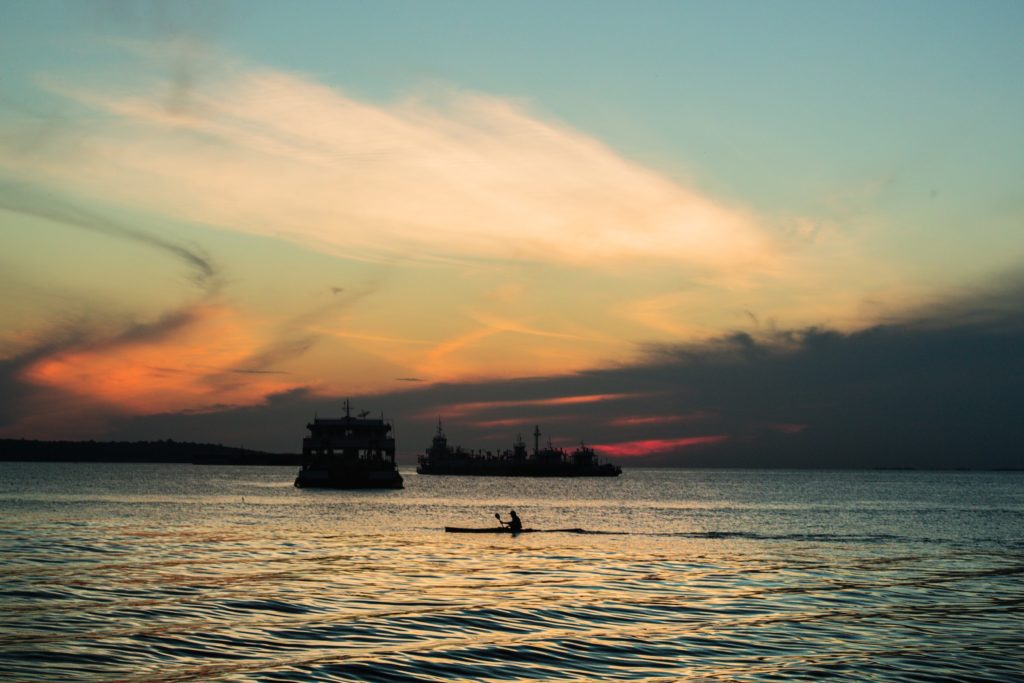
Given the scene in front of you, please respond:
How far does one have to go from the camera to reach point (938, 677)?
22.5 m

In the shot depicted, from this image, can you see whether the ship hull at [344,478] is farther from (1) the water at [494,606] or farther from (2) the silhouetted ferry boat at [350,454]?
(1) the water at [494,606]

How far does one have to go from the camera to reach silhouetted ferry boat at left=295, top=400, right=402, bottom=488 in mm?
132500

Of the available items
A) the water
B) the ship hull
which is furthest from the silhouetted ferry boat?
the water

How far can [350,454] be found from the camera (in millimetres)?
134625

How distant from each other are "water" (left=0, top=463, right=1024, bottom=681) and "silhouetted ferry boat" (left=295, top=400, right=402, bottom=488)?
6776 cm

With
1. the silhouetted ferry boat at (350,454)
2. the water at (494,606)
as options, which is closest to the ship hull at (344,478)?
the silhouetted ferry boat at (350,454)

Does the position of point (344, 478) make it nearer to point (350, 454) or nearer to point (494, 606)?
point (350, 454)

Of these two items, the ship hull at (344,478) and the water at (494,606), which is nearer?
the water at (494,606)

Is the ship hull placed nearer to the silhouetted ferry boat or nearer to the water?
the silhouetted ferry boat

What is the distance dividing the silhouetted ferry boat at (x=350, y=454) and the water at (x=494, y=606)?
6776 cm

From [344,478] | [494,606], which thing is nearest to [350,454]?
[344,478]

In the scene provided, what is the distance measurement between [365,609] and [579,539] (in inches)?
1253

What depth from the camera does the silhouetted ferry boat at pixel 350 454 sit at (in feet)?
435

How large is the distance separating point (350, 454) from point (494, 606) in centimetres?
10597
